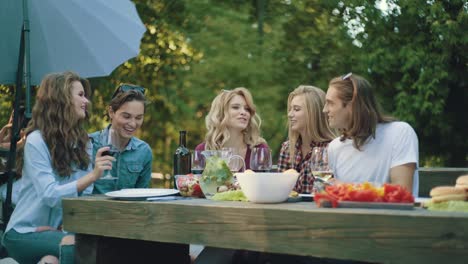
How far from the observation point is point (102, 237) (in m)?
2.80

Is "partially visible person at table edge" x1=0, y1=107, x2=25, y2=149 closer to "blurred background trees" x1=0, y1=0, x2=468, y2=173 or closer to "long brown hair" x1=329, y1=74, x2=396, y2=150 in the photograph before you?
"long brown hair" x1=329, y1=74, x2=396, y2=150

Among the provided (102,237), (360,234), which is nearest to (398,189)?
(360,234)

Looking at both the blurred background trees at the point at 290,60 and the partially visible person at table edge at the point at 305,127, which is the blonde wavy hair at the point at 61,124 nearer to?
the partially visible person at table edge at the point at 305,127

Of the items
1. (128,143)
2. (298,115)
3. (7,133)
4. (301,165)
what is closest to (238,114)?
(298,115)

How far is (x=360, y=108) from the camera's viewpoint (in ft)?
10.2

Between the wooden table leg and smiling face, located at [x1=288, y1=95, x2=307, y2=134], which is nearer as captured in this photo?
the wooden table leg

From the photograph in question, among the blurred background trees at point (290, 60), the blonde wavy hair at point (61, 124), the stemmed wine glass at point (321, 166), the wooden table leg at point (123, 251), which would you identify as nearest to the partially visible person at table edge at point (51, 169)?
the blonde wavy hair at point (61, 124)

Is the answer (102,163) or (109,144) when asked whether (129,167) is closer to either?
(109,144)

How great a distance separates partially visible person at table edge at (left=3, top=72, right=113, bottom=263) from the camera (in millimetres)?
3084

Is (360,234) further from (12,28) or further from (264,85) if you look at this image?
(264,85)

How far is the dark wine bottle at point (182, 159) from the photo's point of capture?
3.37 m

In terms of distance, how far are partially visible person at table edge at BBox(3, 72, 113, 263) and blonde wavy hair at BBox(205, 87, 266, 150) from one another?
3.70 feet

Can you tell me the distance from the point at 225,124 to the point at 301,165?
0.67 metres

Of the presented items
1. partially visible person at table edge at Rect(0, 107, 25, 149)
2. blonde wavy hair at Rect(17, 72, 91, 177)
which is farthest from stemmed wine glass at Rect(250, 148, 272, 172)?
partially visible person at table edge at Rect(0, 107, 25, 149)
